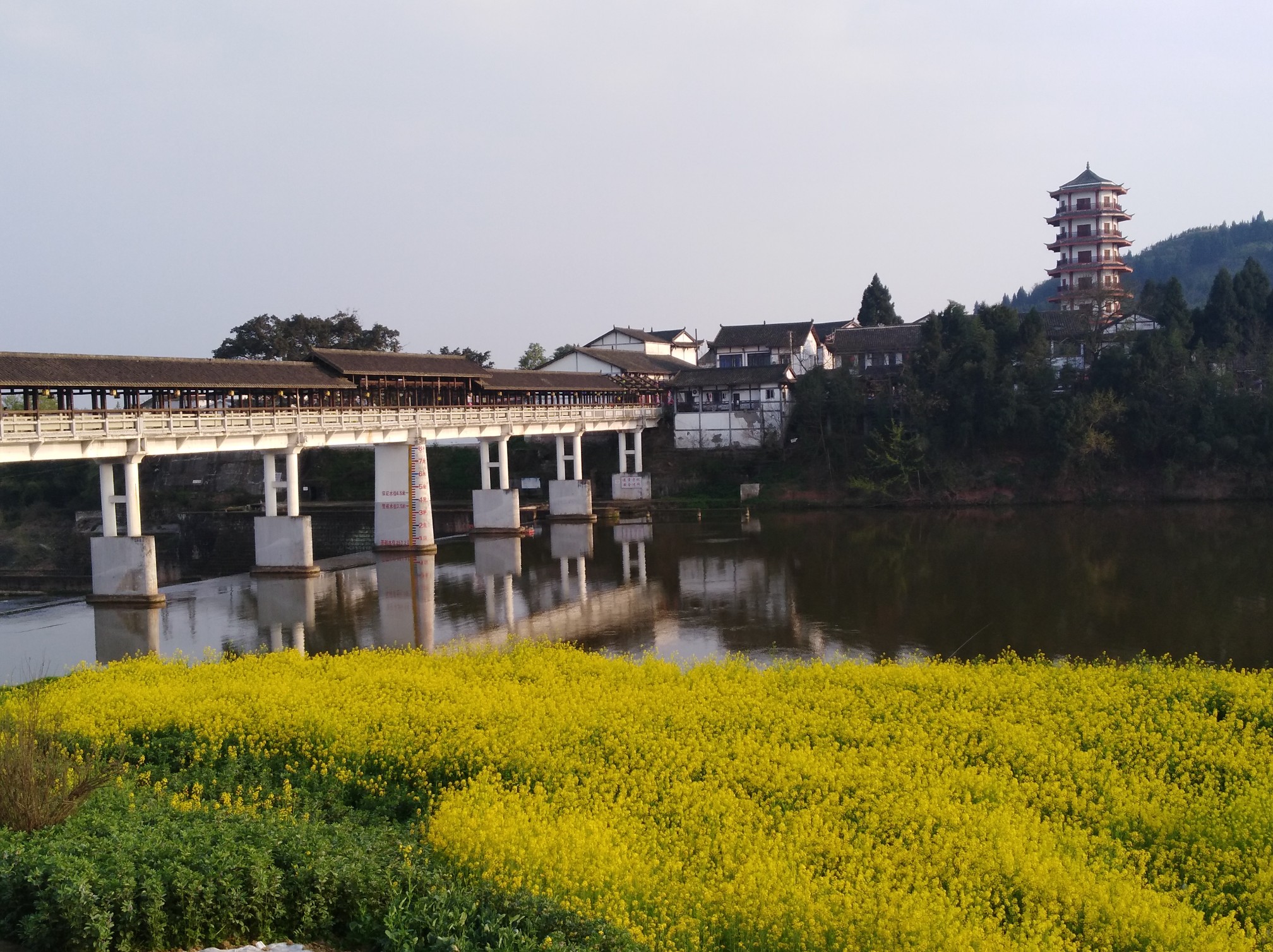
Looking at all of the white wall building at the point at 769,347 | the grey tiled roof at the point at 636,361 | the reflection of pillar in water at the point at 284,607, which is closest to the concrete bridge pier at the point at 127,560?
the reflection of pillar in water at the point at 284,607

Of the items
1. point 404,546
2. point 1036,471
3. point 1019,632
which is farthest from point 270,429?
point 1036,471

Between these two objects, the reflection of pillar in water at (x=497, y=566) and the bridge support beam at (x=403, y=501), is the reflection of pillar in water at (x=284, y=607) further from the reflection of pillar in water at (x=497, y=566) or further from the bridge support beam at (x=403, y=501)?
the bridge support beam at (x=403, y=501)

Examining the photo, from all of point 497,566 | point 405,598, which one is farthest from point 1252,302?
point 405,598

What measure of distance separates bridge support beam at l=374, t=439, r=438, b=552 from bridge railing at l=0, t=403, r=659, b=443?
5.37ft

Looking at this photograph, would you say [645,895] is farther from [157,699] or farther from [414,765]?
[157,699]

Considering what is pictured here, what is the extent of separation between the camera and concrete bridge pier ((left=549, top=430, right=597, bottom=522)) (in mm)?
57688

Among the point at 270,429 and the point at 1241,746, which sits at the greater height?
the point at 270,429

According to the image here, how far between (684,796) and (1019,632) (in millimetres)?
16904

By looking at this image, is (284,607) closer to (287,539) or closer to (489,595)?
(287,539)

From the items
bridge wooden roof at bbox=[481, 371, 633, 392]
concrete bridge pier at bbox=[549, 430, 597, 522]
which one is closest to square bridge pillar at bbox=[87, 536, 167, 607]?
bridge wooden roof at bbox=[481, 371, 633, 392]

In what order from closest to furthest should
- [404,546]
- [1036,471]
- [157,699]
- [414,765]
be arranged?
[414,765], [157,699], [404,546], [1036,471]

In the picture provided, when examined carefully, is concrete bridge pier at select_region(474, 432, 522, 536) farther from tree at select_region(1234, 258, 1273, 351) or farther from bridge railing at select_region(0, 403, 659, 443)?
tree at select_region(1234, 258, 1273, 351)

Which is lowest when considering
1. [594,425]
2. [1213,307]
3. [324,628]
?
[324,628]

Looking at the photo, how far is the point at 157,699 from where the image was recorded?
18.9 meters
